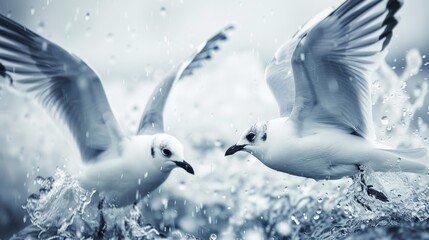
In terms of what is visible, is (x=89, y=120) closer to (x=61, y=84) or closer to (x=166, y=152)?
(x=61, y=84)

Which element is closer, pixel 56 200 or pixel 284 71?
pixel 56 200

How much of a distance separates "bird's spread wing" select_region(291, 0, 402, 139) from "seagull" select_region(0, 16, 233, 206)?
0.71 meters

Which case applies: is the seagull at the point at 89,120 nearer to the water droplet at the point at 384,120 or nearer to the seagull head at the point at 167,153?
the seagull head at the point at 167,153

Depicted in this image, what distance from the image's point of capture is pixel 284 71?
3.61 m

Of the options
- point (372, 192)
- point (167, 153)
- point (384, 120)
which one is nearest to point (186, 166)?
point (167, 153)

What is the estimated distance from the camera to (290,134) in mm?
3055

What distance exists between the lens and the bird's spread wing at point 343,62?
2711mm

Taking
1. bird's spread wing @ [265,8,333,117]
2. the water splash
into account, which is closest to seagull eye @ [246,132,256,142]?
bird's spread wing @ [265,8,333,117]

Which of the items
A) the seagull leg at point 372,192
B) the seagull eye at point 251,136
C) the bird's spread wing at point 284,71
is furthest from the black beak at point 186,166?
the seagull leg at point 372,192

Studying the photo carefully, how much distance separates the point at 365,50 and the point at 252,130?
0.67 m

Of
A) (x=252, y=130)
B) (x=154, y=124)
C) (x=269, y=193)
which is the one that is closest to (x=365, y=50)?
(x=252, y=130)

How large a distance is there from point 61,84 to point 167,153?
627 millimetres

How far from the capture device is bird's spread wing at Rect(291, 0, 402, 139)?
271 cm

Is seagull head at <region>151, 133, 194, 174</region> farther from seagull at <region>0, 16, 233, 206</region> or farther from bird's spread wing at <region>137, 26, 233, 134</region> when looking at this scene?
bird's spread wing at <region>137, 26, 233, 134</region>
